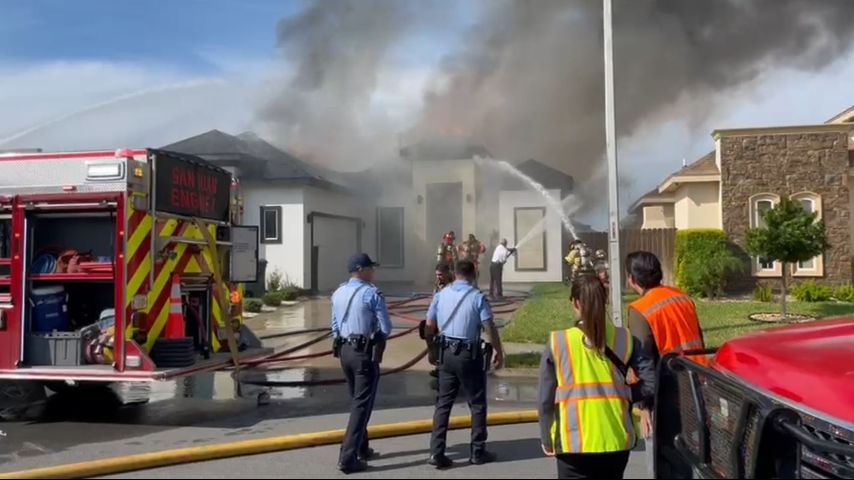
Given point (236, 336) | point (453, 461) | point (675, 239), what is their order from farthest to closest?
point (675, 239) → point (236, 336) → point (453, 461)

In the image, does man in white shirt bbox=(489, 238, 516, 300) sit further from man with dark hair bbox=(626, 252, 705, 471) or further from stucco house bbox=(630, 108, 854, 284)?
man with dark hair bbox=(626, 252, 705, 471)

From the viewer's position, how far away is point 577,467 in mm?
2896

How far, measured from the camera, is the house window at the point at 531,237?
23.4m

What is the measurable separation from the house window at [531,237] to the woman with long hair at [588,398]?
20.5 m

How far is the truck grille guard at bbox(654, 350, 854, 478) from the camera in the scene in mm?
2283

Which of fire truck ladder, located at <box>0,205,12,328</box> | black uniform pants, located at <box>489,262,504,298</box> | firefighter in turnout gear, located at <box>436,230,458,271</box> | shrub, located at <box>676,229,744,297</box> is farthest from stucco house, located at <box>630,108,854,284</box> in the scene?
fire truck ladder, located at <box>0,205,12,328</box>

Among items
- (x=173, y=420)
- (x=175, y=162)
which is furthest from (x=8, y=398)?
(x=175, y=162)

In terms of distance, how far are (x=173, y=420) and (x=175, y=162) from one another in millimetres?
2366

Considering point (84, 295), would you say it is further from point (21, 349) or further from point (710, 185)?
point (710, 185)

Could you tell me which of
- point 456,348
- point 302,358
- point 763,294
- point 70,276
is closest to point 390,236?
point 763,294

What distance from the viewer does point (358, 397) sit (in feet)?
Answer: 16.3

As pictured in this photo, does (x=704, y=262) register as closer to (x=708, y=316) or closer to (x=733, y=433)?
(x=708, y=316)

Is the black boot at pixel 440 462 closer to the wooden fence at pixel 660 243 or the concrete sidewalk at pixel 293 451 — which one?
the concrete sidewalk at pixel 293 451

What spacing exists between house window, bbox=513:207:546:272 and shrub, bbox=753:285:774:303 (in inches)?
321
